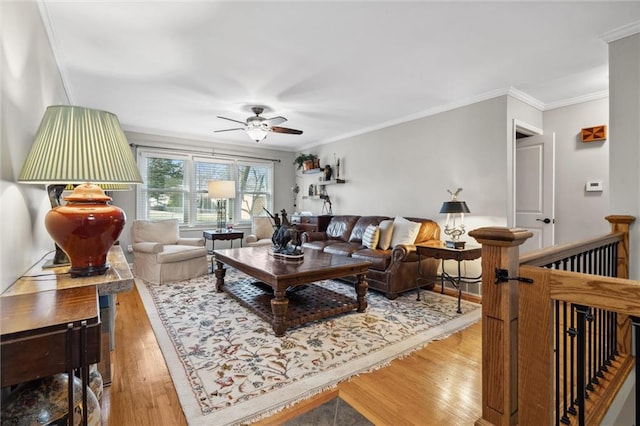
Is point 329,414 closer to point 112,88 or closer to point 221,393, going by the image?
point 221,393

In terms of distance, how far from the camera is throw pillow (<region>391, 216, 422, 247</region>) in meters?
3.86

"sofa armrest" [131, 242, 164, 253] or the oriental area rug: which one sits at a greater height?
"sofa armrest" [131, 242, 164, 253]

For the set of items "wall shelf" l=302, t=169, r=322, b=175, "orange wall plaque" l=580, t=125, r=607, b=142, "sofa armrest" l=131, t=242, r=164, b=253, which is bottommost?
"sofa armrest" l=131, t=242, r=164, b=253

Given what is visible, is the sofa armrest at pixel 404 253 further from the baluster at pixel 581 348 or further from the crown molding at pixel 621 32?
the crown molding at pixel 621 32

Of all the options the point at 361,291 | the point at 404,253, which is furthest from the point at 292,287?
the point at 404,253

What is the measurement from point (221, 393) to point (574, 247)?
89.0 inches

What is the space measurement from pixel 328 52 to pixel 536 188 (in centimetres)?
333

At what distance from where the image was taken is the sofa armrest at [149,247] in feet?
13.7

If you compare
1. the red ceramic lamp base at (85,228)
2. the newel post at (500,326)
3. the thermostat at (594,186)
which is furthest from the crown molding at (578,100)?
the red ceramic lamp base at (85,228)

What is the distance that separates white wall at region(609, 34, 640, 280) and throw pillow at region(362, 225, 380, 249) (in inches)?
95.3

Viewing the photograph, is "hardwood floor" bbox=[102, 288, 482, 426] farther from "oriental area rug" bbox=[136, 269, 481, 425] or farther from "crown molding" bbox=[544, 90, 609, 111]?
"crown molding" bbox=[544, 90, 609, 111]

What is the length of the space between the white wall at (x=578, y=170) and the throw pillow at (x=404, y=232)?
1.95 m

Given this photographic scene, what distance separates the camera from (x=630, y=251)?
8.07ft

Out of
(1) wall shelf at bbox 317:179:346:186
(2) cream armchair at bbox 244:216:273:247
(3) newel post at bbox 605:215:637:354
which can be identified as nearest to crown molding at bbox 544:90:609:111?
A: (3) newel post at bbox 605:215:637:354
